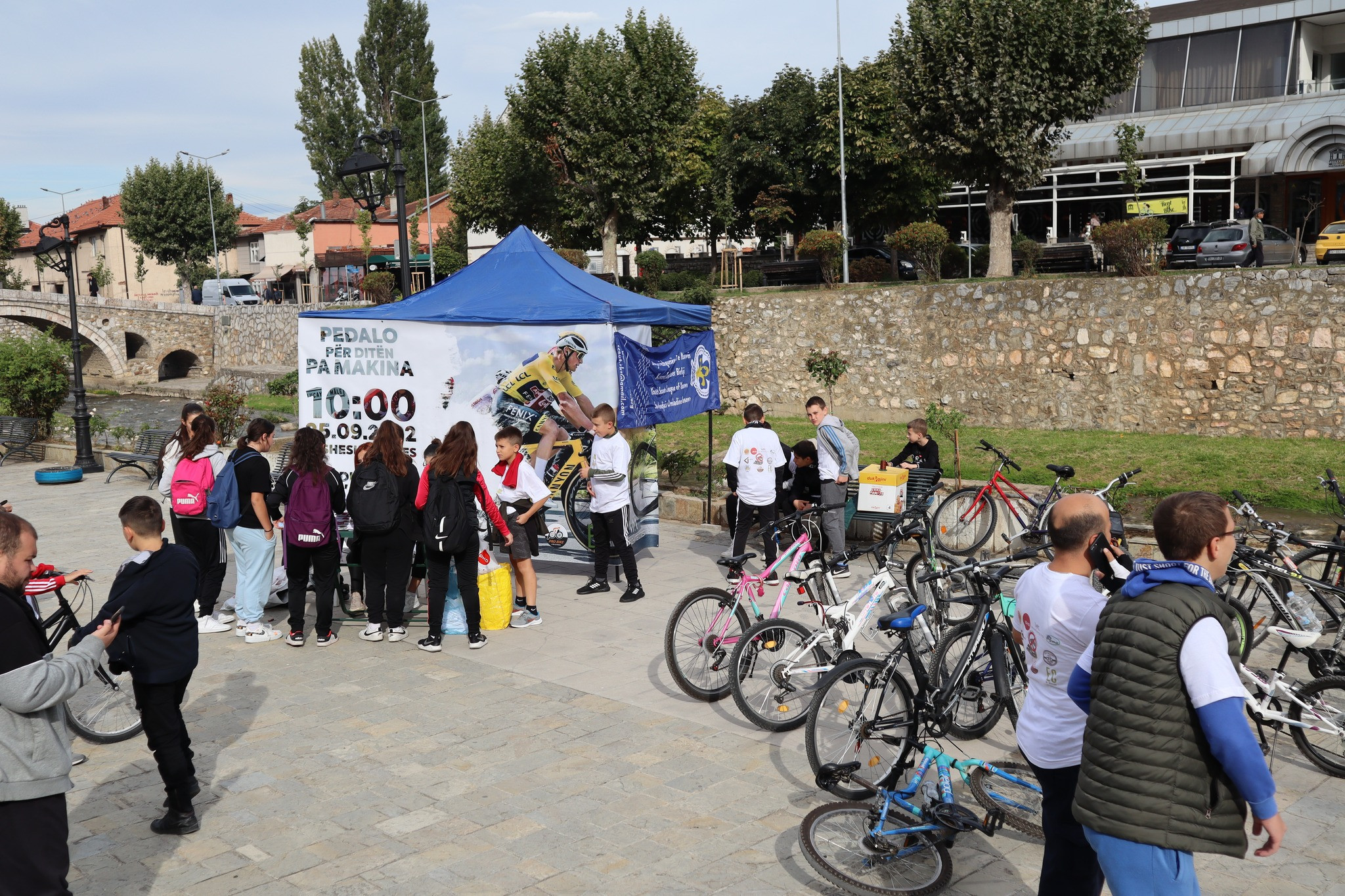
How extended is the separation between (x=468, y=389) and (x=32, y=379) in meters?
16.1

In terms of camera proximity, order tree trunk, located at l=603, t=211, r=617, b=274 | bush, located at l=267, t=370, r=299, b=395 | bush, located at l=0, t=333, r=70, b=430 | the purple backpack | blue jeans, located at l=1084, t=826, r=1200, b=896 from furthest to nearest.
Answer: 1. bush, located at l=267, t=370, r=299, b=395
2. tree trunk, located at l=603, t=211, r=617, b=274
3. bush, located at l=0, t=333, r=70, b=430
4. the purple backpack
5. blue jeans, located at l=1084, t=826, r=1200, b=896

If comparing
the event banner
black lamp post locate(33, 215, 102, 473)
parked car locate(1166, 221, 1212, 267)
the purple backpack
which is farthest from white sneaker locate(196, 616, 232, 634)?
parked car locate(1166, 221, 1212, 267)

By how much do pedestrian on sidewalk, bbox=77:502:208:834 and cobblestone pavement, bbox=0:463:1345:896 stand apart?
31 cm

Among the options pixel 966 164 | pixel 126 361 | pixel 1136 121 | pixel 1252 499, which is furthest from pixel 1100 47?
pixel 126 361

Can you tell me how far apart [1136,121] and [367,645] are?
39123 mm

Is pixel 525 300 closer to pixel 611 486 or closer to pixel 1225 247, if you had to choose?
pixel 611 486

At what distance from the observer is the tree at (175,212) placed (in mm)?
67188

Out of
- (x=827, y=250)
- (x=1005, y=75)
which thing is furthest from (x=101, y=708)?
(x=827, y=250)

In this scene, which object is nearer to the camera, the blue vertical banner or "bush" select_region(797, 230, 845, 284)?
Answer: the blue vertical banner

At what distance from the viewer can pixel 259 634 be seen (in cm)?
888

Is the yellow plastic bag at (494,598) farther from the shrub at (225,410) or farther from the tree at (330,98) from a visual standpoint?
the tree at (330,98)

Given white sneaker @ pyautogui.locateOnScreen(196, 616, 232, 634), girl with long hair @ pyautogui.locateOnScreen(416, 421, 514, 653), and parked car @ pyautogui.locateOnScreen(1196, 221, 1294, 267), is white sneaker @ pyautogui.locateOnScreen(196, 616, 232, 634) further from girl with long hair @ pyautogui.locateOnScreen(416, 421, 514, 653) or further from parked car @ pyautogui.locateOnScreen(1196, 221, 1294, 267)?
parked car @ pyautogui.locateOnScreen(1196, 221, 1294, 267)

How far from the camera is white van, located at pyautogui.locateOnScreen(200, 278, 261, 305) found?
6106 cm

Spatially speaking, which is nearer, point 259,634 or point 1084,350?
point 259,634
